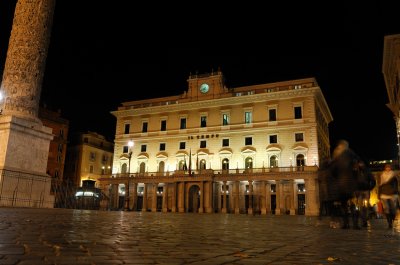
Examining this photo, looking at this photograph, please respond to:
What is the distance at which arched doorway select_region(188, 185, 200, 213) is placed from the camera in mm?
40869

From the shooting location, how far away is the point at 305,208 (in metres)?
36.3

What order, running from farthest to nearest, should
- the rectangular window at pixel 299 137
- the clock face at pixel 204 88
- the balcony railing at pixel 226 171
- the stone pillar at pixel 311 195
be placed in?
the clock face at pixel 204 88
the rectangular window at pixel 299 137
the balcony railing at pixel 226 171
the stone pillar at pixel 311 195

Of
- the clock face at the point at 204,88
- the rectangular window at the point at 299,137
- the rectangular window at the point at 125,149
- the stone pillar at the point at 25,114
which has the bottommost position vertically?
→ the stone pillar at the point at 25,114

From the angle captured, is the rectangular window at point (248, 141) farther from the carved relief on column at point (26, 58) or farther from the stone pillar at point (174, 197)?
the carved relief on column at point (26, 58)

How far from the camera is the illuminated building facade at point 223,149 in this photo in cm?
3806

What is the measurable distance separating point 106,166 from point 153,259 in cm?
5513

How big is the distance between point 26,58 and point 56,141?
34.4 m

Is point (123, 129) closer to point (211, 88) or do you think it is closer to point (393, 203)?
point (211, 88)

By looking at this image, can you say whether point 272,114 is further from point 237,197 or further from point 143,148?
point 143,148

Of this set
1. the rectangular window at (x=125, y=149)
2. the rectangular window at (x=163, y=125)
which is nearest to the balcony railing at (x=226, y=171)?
the rectangular window at (x=125, y=149)

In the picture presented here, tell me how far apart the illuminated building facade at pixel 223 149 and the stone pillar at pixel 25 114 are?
2217 centimetres

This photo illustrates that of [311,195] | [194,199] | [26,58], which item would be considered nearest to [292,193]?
[311,195]

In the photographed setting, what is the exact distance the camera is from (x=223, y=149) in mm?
42000

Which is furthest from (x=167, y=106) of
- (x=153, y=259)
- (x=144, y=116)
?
(x=153, y=259)
